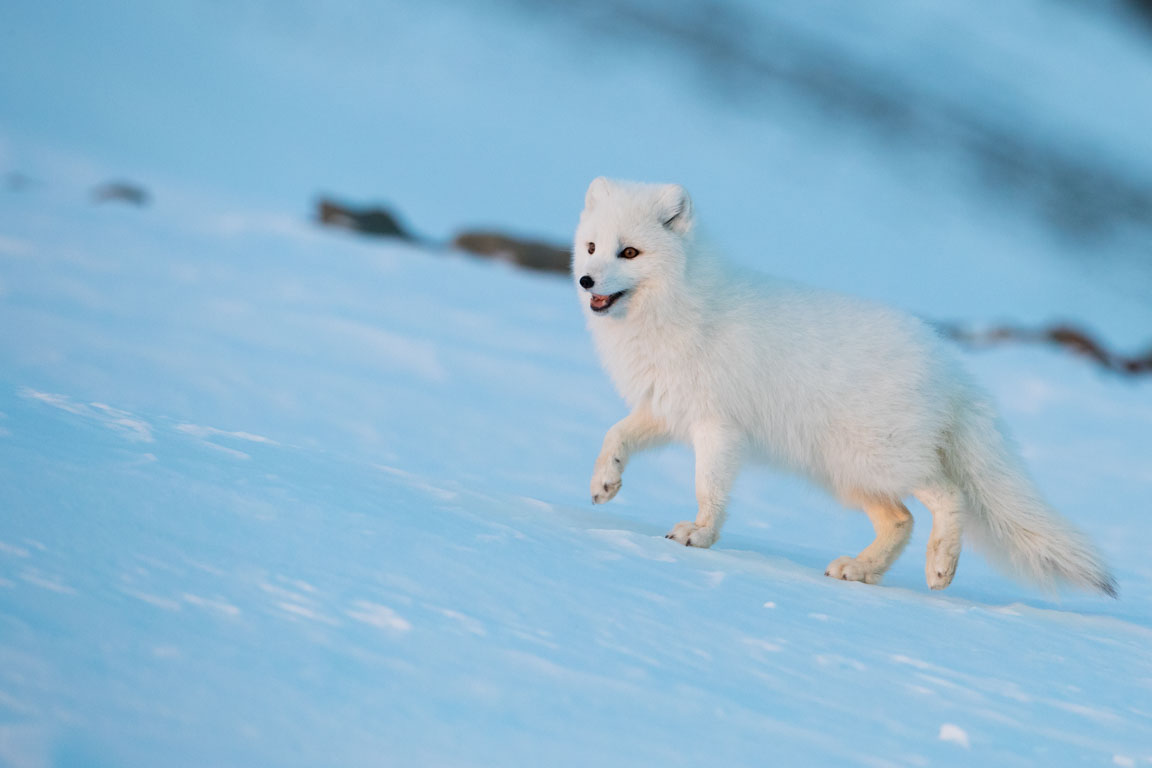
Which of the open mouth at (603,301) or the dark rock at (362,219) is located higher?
the dark rock at (362,219)

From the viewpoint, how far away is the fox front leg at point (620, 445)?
2.90 m

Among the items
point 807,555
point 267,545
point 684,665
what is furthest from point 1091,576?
point 267,545

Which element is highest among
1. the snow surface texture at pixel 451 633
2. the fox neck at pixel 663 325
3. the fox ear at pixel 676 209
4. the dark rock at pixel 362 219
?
the dark rock at pixel 362 219

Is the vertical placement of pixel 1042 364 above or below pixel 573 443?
above

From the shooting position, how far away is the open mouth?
295 centimetres

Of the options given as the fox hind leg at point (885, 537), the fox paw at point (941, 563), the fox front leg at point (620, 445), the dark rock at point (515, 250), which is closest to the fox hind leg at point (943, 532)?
the fox paw at point (941, 563)

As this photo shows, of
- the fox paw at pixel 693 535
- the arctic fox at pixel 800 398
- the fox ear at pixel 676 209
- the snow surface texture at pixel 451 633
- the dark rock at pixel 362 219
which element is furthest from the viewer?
the dark rock at pixel 362 219

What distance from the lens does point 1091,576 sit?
2857 mm

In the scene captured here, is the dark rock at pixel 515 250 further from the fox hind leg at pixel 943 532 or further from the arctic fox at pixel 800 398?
the fox hind leg at pixel 943 532

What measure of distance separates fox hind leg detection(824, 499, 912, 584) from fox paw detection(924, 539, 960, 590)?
132 mm

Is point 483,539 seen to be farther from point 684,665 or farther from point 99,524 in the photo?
point 99,524

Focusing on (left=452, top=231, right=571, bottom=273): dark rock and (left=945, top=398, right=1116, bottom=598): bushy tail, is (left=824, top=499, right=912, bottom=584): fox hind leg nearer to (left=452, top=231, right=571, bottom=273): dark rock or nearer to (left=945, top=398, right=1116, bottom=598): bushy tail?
(left=945, top=398, right=1116, bottom=598): bushy tail

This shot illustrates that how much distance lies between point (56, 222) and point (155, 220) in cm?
82

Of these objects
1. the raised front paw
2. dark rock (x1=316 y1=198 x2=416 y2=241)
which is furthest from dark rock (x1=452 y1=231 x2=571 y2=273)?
the raised front paw
